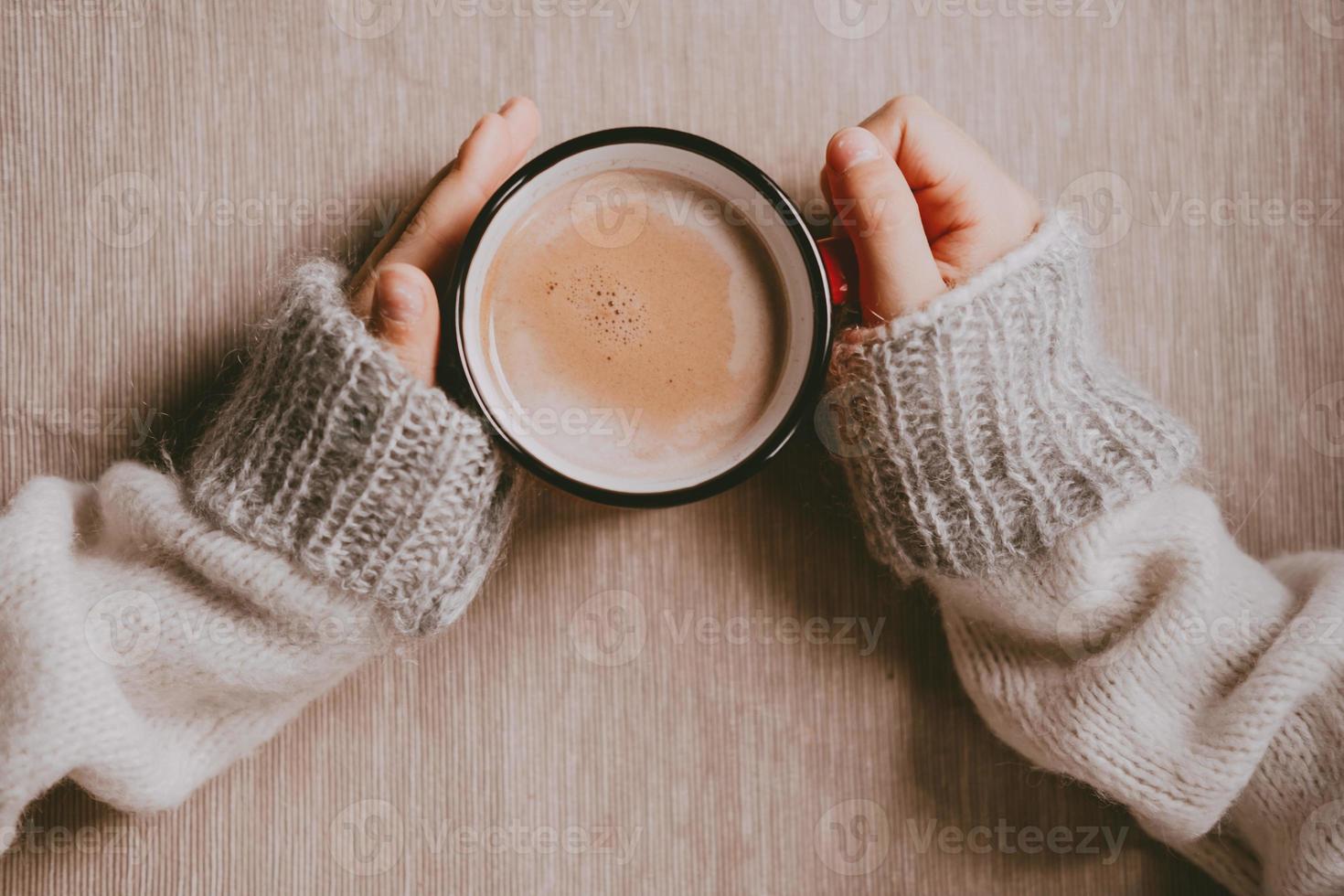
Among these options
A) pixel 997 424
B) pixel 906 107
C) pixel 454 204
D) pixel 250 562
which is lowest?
pixel 250 562

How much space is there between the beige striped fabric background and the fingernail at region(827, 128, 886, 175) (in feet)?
0.47

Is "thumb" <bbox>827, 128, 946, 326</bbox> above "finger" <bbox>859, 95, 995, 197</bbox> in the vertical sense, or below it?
below

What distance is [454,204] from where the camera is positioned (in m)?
0.73

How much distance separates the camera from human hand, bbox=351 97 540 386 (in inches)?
26.2

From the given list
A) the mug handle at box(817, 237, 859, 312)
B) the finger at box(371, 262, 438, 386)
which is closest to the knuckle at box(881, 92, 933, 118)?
the mug handle at box(817, 237, 859, 312)

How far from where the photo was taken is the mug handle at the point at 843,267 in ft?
2.35

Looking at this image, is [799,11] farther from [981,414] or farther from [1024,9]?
[981,414]

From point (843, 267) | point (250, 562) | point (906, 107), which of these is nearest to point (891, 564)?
point (843, 267)

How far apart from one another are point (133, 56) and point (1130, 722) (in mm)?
1049

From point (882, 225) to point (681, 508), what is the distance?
31cm

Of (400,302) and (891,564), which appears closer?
(400,302)

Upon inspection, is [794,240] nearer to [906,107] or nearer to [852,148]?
[852,148]

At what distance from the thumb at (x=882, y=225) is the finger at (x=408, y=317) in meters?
0.33

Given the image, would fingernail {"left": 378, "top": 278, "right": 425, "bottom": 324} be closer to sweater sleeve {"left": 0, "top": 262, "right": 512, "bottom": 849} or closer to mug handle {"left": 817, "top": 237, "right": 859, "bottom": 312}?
sweater sleeve {"left": 0, "top": 262, "right": 512, "bottom": 849}
